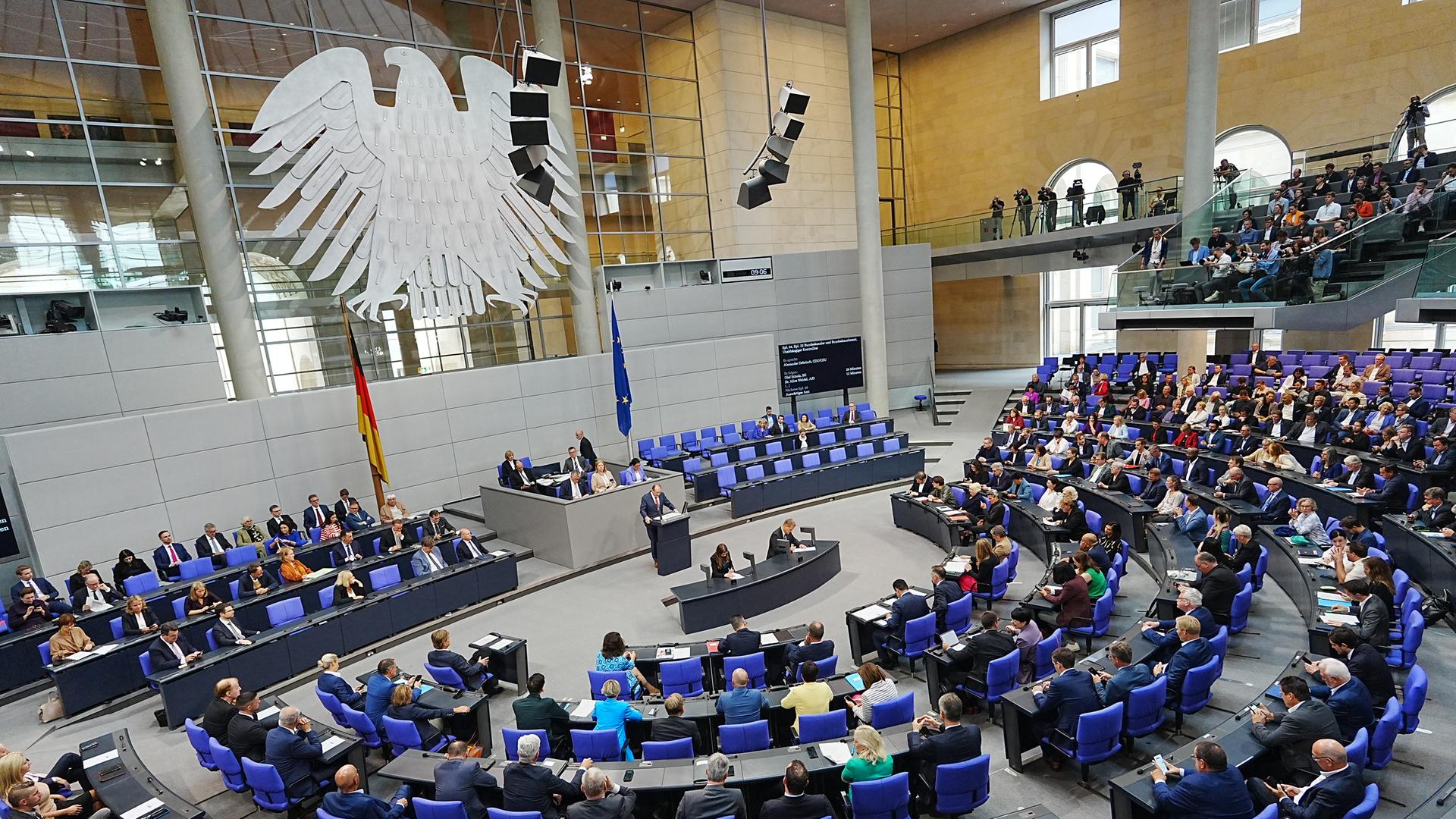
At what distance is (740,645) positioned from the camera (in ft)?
24.0

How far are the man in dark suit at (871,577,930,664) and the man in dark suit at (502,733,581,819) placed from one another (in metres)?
3.95

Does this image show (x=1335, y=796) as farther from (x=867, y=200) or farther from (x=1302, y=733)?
(x=867, y=200)

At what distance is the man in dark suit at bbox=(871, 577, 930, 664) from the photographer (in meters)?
7.80

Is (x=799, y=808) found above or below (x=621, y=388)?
below

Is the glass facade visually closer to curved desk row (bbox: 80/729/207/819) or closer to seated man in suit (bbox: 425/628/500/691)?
curved desk row (bbox: 80/729/207/819)

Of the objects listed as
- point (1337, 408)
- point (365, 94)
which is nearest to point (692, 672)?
point (1337, 408)

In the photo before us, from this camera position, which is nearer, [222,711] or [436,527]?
[222,711]

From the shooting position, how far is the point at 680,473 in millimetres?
14078

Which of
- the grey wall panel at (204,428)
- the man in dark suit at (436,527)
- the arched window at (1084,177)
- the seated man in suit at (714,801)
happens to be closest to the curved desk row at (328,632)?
the man in dark suit at (436,527)

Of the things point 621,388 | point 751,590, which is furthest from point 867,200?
point 751,590

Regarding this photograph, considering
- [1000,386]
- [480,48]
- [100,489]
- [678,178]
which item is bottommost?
[1000,386]

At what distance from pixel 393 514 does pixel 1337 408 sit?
15.9 metres

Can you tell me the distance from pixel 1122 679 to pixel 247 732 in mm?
7168

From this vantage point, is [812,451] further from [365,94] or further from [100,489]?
[100,489]
